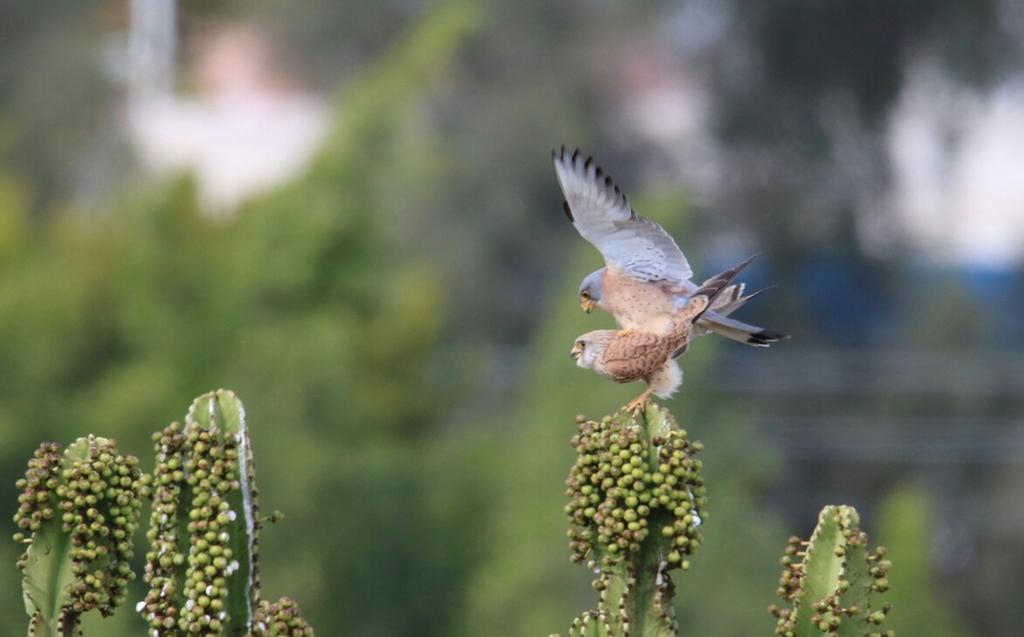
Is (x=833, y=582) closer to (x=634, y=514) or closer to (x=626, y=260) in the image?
(x=634, y=514)

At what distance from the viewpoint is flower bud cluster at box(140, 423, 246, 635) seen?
4.05m

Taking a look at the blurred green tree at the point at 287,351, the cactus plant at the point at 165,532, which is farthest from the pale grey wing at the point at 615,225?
the blurred green tree at the point at 287,351

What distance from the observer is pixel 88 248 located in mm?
15516

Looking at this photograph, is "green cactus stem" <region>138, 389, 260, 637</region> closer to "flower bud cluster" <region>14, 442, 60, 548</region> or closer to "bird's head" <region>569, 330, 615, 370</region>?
"flower bud cluster" <region>14, 442, 60, 548</region>

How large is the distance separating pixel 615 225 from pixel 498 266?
20659 millimetres

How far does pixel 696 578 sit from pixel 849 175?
1431cm

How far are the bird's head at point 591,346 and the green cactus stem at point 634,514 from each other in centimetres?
54

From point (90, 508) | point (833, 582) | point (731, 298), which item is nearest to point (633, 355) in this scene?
point (731, 298)

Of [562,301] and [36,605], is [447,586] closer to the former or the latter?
[562,301]

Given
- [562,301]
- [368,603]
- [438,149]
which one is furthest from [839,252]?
[368,603]

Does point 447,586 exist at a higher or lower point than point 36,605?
higher

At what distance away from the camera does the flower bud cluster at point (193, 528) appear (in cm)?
405

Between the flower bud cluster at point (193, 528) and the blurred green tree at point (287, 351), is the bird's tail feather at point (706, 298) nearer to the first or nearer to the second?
the flower bud cluster at point (193, 528)

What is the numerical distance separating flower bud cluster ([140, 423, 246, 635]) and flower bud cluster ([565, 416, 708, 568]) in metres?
0.77
